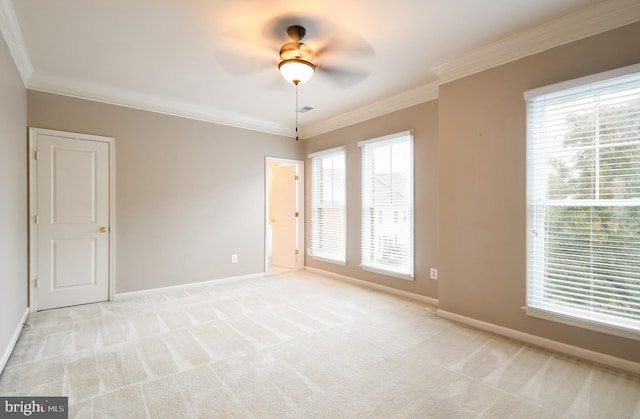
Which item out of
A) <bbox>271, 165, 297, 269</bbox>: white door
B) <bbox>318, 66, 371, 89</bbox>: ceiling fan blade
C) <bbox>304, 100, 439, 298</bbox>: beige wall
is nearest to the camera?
<bbox>318, 66, 371, 89</bbox>: ceiling fan blade

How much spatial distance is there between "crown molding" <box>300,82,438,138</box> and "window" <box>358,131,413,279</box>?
41 centimetres

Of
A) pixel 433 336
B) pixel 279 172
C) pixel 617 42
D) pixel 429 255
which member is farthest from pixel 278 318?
pixel 617 42

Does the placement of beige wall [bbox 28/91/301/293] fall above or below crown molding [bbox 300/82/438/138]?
below

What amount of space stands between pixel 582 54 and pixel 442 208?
5.68 feet

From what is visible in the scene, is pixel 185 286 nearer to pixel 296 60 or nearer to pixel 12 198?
pixel 12 198

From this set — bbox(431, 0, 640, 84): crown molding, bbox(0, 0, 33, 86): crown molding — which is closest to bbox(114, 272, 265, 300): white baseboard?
bbox(0, 0, 33, 86): crown molding

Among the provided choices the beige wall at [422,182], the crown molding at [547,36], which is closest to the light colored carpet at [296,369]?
the beige wall at [422,182]

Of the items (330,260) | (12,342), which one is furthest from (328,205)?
(12,342)

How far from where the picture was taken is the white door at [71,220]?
3.53 metres

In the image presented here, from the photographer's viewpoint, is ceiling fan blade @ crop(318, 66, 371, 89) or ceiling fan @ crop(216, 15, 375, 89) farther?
ceiling fan blade @ crop(318, 66, 371, 89)

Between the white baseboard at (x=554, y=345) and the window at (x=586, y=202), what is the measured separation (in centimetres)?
21

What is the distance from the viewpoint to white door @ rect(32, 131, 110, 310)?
139 inches

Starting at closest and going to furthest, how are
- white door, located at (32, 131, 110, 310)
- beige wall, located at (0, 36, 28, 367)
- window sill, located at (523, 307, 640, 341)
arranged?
window sill, located at (523, 307, 640, 341)
beige wall, located at (0, 36, 28, 367)
white door, located at (32, 131, 110, 310)

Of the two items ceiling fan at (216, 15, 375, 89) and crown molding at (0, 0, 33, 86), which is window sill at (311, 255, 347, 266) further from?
crown molding at (0, 0, 33, 86)
